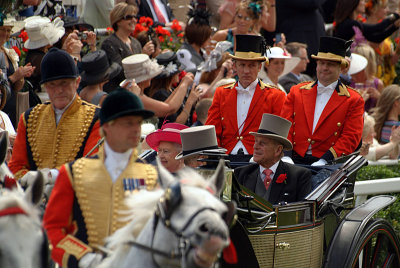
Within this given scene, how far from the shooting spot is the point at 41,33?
27.5 feet

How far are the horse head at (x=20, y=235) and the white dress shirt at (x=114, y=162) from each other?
0.61m

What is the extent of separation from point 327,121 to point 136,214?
3946 millimetres

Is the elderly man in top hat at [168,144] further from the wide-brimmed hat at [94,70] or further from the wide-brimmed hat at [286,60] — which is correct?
the wide-brimmed hat at [286,60]

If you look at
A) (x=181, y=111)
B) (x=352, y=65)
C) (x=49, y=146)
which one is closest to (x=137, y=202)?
(x=49, y=146)

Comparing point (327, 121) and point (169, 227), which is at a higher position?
point (169, 227)

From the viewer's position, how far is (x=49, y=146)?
5305 mm

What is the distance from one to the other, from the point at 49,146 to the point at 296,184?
2160 mm

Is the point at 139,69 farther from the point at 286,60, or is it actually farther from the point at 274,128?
the point at 286,60

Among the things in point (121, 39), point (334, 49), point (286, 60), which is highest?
point (334, 49)

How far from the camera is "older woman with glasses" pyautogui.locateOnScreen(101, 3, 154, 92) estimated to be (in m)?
9.22

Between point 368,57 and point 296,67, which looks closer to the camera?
point 296,67

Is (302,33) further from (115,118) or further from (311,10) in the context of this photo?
(115,118)

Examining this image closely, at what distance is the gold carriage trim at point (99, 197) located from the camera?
428 centimetres

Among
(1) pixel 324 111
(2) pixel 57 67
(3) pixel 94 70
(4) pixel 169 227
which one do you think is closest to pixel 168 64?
(3) pixel 94 70
